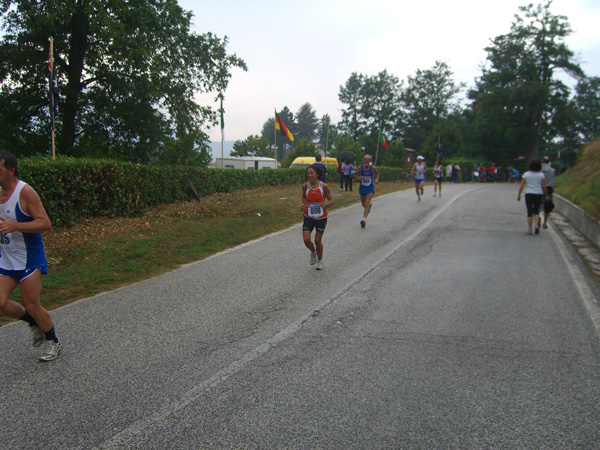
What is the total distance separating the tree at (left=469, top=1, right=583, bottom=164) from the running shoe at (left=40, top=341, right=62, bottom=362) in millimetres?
53598

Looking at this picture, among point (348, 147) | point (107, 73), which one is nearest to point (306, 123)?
point (348, 147)

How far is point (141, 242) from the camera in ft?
33.1

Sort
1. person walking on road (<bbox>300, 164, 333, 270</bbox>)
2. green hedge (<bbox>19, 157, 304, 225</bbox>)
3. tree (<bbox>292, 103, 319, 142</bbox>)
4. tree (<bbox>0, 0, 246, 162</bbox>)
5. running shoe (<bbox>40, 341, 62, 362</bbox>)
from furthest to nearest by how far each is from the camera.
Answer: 1. tree (<bbox>292, 103, 319, 142</bbox>)
2. tree (<bbox>0, 0, 246, 162</bbox>)
3. green hedge (<bbox>19, 157, 304, 225</bbox>)
4. person walking on road (<bbox>300, 164, 333, 270</bbox>)
5. running shoe (<bbox>40, 341, 62, 362</bbox>)

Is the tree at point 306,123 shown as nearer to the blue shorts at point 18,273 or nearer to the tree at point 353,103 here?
the tree at point 353,103

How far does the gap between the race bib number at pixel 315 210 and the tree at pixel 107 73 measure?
12.1 metres

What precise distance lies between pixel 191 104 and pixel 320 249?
55.7 ft

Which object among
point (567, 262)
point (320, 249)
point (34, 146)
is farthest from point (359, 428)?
point (34, 146)

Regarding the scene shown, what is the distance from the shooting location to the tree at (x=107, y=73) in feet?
58.8

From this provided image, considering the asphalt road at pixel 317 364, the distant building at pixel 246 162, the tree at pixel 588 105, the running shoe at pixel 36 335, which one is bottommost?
the asphalt road at pixel 317 364

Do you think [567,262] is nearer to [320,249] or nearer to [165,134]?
[320,249]

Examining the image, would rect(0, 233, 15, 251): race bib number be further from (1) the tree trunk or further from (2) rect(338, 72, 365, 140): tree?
(2) rect(338, 72, 365, 140): tree

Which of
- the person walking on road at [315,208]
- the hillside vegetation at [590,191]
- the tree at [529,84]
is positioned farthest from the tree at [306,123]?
the person walking on road at [315,208]

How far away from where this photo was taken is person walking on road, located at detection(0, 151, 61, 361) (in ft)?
13.3

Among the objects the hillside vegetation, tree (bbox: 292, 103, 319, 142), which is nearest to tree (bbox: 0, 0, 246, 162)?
the hillside vegetation
